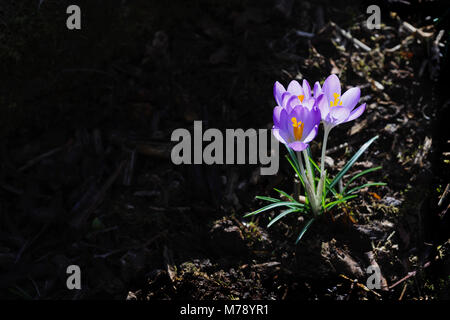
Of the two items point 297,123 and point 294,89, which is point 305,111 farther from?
point 294,89

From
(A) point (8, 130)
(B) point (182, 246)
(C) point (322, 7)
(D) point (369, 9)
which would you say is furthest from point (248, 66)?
(A) point (8, 130)

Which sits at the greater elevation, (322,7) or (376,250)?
(322,7)

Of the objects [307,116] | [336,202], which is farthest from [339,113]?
[336,202]

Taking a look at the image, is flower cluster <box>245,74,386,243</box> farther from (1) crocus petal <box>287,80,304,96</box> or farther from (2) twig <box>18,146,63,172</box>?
(2) twig <box>18,146,63,172</box>

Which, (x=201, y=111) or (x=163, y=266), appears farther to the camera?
(x=201, y=111)

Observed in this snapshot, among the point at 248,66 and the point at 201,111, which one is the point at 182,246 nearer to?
the point at 201,111

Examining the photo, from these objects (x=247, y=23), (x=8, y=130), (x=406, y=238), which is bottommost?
(x=406, y=238)

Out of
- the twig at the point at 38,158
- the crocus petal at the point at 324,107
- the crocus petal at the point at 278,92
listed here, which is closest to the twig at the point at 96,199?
the twig at the point at 38,158

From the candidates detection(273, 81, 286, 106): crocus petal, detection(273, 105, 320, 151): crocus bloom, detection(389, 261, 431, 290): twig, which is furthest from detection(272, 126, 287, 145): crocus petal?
detection(389, 261, 431, 290): twig
